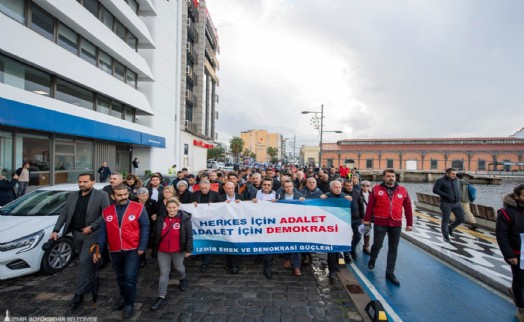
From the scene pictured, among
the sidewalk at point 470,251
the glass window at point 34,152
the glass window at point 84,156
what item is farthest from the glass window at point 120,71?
the sidewalk at point 470,251

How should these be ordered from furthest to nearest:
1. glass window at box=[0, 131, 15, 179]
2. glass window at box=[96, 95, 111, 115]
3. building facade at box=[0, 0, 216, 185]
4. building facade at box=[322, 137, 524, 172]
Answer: building facade at box=[322, 137, 524, 172] → glass window at box=[96, 95, 111, 115] → building facade at box=[0, 0, 216, 185] → glass window at box=[0, 131, 15, 179]

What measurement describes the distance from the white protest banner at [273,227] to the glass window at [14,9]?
12172 millimetres

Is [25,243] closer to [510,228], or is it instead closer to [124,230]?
[124,230]

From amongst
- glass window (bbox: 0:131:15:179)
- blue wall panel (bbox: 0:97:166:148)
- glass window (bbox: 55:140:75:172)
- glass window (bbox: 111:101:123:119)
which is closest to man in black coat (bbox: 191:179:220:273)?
blue wall panel (bbox: 0:97:166:148)

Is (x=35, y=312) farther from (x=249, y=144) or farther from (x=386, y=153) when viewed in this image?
(x=249, y=144)

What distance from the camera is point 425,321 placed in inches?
132

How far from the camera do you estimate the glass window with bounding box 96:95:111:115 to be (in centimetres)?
1576

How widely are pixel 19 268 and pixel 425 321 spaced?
21.4ft

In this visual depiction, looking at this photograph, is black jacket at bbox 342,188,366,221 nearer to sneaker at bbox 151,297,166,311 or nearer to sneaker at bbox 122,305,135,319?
sneaker at bbox 151,297,166,311

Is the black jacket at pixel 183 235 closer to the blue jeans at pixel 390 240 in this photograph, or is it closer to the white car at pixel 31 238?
the white car at pixel 31 238

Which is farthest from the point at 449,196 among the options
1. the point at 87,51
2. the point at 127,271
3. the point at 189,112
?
the point at 189,112

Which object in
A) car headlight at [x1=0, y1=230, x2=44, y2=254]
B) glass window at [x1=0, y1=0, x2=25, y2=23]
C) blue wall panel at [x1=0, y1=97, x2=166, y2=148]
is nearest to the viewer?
car headlight at [x1=0, y1=230, x2=44, y2=254]

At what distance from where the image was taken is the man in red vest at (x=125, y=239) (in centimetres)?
338

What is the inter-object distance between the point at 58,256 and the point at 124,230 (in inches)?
98.2
